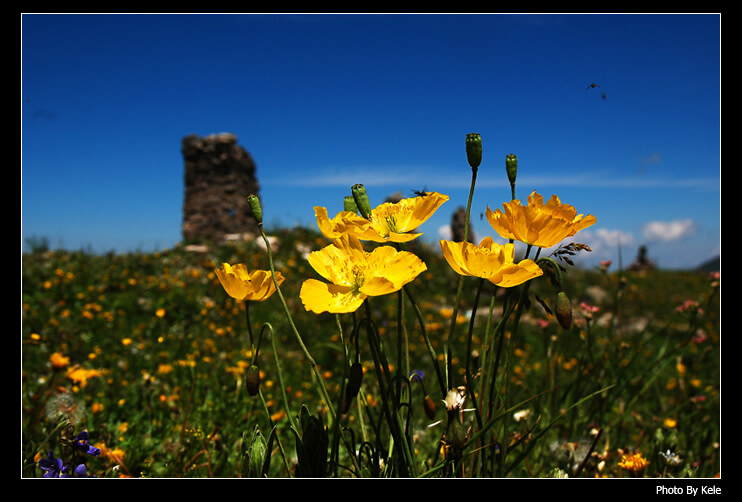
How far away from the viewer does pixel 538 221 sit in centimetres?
114

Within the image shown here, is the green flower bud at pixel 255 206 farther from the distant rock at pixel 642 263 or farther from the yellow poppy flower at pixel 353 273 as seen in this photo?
the distant rock at pixel 642 263

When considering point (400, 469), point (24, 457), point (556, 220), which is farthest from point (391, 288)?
point (24, 457)

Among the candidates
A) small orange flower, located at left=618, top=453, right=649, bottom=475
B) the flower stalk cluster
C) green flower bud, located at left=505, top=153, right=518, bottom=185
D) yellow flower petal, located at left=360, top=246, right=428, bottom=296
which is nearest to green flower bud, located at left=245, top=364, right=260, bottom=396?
the flower stalk cluster

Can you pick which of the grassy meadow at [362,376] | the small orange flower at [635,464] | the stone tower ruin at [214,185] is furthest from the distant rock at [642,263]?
the small orange flower at [635,464]

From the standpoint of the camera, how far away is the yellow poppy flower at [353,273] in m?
1.04

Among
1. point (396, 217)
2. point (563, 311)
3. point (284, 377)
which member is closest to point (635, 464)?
point (563, 311)

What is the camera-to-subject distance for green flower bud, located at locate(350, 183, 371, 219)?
1.27 meters

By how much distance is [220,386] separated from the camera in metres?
2.96

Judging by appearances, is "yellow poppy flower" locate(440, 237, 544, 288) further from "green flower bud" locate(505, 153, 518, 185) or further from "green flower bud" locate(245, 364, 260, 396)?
"green flower bud" locate(245, 364, 260, 396)

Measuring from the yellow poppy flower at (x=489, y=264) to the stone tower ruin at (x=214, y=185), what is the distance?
13288 millimetres

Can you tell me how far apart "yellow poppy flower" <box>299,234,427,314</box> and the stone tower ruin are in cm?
1318
